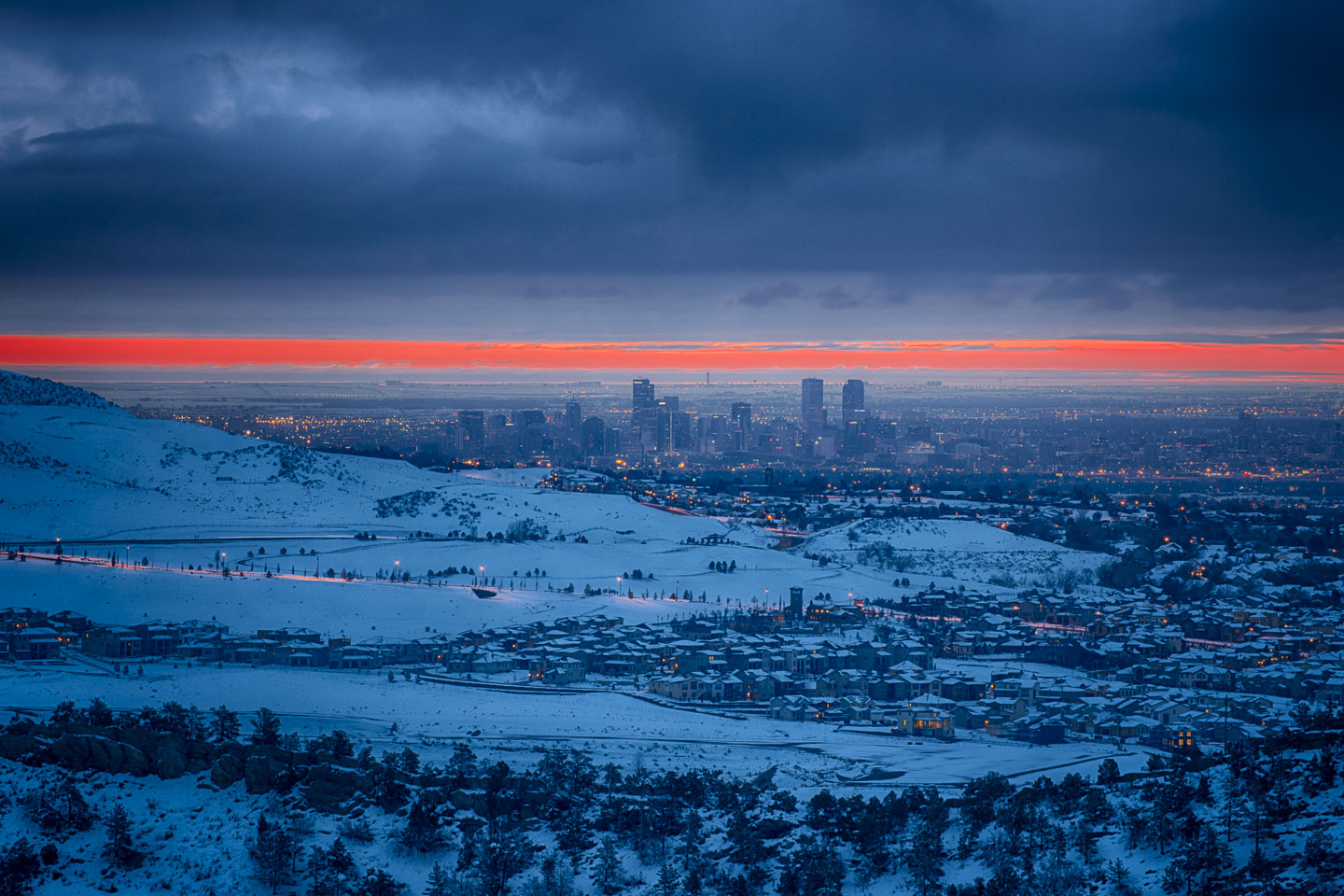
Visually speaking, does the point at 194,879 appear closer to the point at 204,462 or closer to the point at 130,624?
the point at 130,624

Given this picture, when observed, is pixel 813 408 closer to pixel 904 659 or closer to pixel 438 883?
pixel 904 659

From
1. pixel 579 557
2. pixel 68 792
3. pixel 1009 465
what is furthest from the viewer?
pixel 1009 465

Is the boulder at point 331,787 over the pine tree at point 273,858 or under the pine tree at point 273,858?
over

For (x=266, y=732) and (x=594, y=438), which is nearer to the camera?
(x=266, y=732)

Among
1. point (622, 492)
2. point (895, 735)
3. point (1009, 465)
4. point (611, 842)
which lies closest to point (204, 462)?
point (622, 492)

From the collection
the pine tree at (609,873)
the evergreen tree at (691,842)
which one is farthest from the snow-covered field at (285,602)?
the pine tree at (609,873)

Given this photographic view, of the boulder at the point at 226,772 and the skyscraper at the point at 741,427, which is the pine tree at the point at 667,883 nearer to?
the boulder at the point at 226,772

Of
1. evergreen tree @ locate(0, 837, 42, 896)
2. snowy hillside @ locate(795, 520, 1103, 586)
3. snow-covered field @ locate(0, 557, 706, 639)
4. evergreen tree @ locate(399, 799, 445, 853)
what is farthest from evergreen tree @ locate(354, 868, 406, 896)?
snowy hillside @ locate(795, 520, 1103, 586)

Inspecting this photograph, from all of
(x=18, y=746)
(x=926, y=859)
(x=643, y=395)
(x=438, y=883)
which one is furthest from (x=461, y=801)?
(x=643, y=395)
